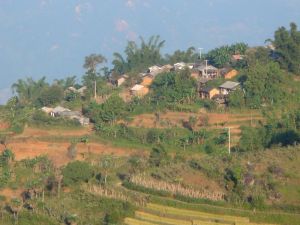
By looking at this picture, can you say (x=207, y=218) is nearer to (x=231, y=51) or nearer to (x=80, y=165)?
(x=80, y=165)

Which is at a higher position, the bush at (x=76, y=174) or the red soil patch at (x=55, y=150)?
the red soil patch at (x=55, y=150)

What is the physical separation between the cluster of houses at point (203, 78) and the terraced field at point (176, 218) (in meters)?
13.7

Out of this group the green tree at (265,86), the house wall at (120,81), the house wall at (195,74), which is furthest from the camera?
the house wall at (120,81)

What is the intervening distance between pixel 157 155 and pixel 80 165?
3.66 metres

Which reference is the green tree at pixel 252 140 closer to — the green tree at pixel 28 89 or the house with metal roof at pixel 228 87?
the house with metal roof at pixel 228 87

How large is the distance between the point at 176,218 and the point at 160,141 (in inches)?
438

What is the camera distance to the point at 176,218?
21.7 meters

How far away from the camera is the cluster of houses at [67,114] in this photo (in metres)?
35.4

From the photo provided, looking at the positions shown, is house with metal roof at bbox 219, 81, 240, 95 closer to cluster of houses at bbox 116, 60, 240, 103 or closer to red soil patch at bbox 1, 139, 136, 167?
cluster of houses at bbox 116, 60, 240, 103

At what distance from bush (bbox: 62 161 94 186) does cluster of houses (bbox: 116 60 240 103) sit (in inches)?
440

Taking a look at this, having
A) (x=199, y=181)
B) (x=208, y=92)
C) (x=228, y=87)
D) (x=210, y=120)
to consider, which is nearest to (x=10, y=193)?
(x=199, y=181)

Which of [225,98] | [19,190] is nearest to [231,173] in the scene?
[19,190]

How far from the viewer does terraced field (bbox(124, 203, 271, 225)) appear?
21141 millimetres

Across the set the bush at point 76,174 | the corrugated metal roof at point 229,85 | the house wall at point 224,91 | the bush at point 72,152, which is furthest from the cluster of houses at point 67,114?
the bush at point 76,174
